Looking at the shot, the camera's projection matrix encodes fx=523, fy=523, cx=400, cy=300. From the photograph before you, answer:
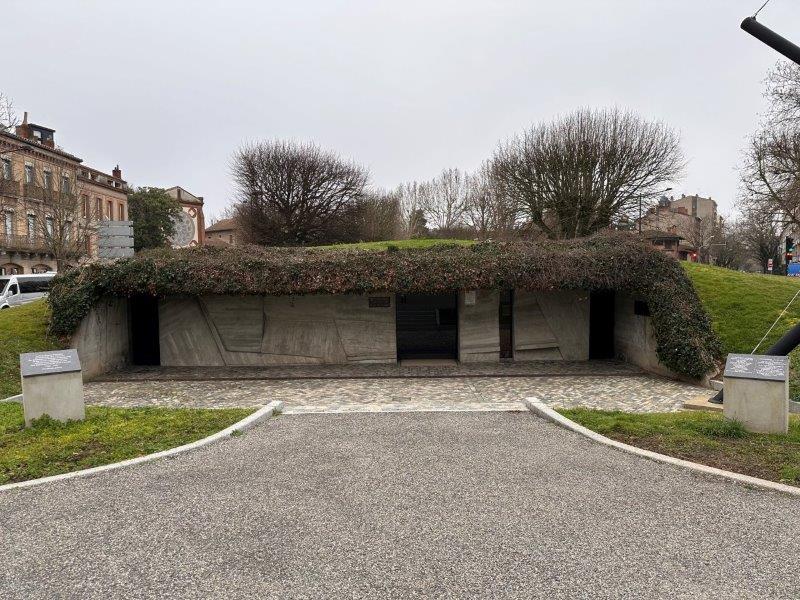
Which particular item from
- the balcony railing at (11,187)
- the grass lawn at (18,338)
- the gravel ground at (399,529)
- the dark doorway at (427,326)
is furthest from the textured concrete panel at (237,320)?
the balcony railing at (11,187)

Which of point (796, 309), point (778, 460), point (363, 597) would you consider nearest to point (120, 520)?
point (363, 597)

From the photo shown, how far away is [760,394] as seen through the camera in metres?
7.01

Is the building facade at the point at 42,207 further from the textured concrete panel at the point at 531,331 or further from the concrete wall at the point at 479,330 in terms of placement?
the textured concrete panel at the point at 531,331

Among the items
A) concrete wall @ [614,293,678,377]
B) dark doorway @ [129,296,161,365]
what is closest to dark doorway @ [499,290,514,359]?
concrete wall @ [614,293,678,377]

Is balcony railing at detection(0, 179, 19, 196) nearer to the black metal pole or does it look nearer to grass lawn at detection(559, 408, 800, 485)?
grass lawn at detection(559, 408, 800, 485)

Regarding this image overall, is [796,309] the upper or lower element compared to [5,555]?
upper

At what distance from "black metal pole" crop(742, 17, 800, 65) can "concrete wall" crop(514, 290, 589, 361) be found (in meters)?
7.75

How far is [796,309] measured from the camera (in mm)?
13789

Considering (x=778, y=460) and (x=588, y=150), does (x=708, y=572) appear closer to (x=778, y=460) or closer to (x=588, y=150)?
(x=778, y=460)

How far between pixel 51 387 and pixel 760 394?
9.94 metres

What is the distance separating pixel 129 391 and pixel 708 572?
37.0 feet

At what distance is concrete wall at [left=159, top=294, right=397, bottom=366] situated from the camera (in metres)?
14.6

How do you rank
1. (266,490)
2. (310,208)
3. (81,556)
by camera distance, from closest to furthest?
(81,556), (266,490), (310,208)

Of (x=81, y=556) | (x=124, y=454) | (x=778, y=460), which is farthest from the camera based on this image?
(x=124, y=454)
